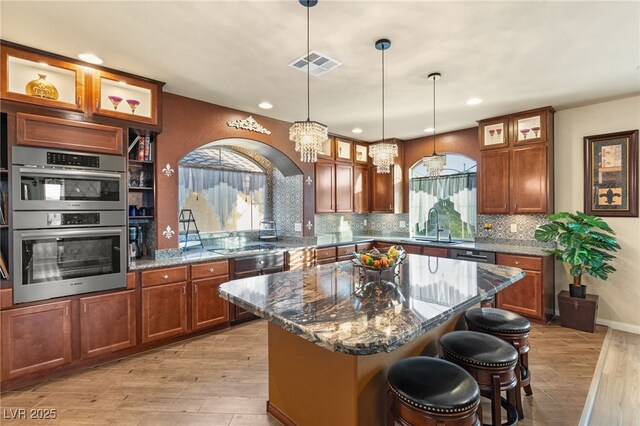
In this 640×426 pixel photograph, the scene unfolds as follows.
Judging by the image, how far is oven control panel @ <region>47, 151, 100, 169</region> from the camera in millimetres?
2650

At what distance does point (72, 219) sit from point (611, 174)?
5.89 metres

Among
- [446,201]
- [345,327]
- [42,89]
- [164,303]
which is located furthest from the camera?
[446,201]

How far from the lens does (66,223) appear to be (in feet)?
8.92

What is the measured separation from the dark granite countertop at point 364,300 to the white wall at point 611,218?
7.94 ft

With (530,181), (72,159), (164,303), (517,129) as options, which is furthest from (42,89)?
(530,181)

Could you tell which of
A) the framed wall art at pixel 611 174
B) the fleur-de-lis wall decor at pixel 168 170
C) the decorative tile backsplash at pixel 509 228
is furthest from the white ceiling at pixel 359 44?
the decorative tile backsplash at pixel 509 228

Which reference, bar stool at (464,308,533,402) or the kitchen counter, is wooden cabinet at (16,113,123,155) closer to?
the kitchen counter

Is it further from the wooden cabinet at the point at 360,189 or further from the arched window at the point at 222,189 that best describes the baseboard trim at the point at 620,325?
the arched window at the point at 222,189

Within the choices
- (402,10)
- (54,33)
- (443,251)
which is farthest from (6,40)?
(443,251)

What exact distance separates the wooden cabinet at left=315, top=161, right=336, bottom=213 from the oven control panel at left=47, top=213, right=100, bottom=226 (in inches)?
121

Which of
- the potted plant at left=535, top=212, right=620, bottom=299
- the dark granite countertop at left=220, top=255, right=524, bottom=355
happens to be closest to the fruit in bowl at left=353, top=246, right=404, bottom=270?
the dark granite countertop at left=220, top=255, right=524, bottom=355

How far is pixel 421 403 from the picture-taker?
139 centimetres

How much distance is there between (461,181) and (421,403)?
15.0 ft

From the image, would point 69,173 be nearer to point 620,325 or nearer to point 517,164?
point 517,164
